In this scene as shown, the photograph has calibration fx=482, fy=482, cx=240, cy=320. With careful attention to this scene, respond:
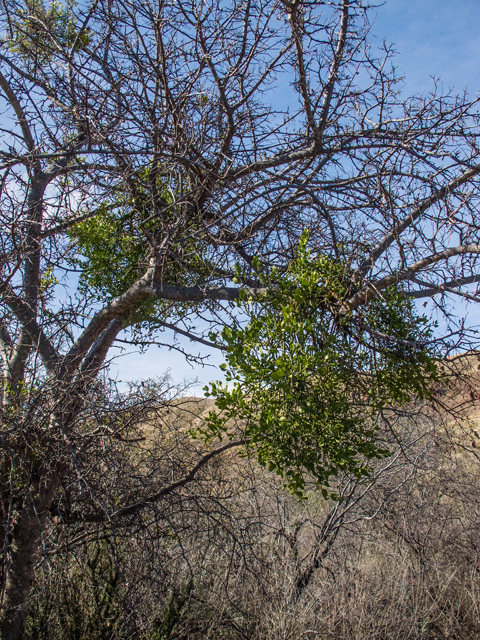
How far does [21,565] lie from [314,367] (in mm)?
2043

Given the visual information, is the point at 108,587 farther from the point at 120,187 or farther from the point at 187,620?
the point at 120,187

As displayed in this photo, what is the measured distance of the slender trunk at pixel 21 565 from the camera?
102 inches

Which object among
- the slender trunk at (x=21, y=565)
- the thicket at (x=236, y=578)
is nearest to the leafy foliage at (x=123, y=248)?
the thicket at (x=236, y=578)

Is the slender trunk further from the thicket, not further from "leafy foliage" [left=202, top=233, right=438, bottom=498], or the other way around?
"leafy foliage" [left=202, top=233, right=438, bottom=498]

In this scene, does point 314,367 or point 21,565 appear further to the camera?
point 21,565

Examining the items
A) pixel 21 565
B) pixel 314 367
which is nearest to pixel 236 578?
pixel 21 565

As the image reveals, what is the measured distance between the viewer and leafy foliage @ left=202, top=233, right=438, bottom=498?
1.90m

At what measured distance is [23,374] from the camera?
3.48 m

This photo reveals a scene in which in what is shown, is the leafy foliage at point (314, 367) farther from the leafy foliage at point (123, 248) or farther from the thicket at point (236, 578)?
the leafy foliage at point (123, 248)

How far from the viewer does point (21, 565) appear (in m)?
2.66

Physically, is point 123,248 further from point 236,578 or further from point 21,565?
point 236,578

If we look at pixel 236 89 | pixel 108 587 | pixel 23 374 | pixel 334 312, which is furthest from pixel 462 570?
pixel 236 89

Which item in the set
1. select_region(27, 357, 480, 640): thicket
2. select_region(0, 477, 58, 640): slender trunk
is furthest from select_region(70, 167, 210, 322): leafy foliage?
select_region(0, 477, 58, 640): slender trunk

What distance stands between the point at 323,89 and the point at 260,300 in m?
1.19
